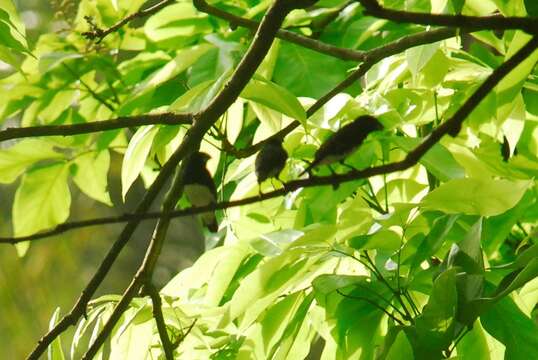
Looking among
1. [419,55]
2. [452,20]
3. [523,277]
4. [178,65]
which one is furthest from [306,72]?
[452,20]

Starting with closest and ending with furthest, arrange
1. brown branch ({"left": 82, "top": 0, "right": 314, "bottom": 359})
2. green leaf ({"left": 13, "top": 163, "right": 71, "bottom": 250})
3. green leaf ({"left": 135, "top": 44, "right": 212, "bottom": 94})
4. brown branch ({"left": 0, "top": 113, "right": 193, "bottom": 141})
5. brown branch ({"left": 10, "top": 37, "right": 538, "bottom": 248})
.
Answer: brown branch ({"left": 10, "top": 37, "right": 538, "bottom": 248})
brown branch ({"left": 82, "top": 0, "right": 314, "bottom": 359})
brown branch ({"left": 0, "top": 113, "right": 193, "bottom": 141})
green leaf ({"left": 135, "top": 44, "right": 212, "bottom": 94})
green leaf ({"left": 13, "top": 163, "right": 71, "bottom": 250})

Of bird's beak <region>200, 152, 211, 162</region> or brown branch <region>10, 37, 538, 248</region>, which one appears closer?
brown branch <region>10, 37, 538, 248</region>

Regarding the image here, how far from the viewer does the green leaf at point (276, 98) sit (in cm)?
81

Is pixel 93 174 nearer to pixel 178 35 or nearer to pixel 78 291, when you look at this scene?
pixel 178 35

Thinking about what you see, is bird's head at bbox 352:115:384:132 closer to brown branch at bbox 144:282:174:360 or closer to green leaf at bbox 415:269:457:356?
green leaf at bbox 415:269:457:356

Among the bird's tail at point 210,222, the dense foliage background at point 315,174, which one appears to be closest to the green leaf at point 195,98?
the dense foliage background at point 315,174

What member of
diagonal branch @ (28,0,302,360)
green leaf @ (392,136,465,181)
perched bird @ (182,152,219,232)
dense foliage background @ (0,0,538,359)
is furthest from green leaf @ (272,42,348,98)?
diagonal branch @ (28,0,302,360)

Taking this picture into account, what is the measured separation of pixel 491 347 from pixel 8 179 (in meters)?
0.68

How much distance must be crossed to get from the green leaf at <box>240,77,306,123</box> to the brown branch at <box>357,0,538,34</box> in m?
0.24

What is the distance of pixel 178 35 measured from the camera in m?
1.50

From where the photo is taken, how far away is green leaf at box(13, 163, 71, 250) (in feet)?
4.04

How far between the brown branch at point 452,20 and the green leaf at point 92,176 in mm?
877

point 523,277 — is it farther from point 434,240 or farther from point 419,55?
point 419,55

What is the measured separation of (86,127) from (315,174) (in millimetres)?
323
